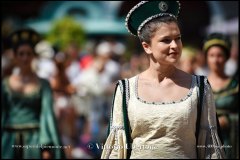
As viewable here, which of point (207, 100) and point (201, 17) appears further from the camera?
point (201, 17)

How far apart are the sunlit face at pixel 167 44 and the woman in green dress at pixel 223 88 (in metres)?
3.54

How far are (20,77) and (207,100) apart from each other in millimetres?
4414

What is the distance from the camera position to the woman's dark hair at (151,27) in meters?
5.15

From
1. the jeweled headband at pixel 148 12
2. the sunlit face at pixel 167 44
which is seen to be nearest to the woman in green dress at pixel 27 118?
the jeweled headband at pixel 148 12

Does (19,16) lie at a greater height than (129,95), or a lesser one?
greater

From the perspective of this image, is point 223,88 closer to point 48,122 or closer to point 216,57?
point 216,57

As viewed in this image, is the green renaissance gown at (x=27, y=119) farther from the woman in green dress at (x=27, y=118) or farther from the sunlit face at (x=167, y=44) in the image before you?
the sunlit face at (x=167, y=44)

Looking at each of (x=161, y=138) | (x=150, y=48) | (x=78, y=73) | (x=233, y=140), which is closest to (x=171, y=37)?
(x=150, y=48)

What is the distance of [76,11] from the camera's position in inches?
1078

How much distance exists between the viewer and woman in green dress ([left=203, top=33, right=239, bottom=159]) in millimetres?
8719

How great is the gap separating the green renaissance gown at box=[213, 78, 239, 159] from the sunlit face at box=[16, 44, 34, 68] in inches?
85.2

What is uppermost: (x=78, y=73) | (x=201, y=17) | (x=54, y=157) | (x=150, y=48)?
(x=201, y=17)

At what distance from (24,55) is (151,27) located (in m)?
4.28

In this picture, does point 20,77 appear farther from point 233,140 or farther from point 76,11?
point 76,11
